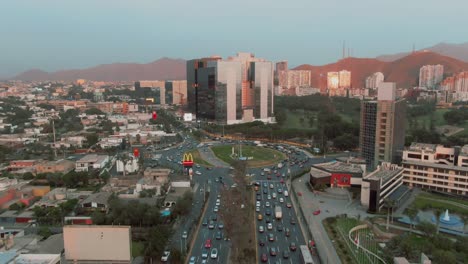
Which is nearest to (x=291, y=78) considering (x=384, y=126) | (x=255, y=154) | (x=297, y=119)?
(x=297, y=119)

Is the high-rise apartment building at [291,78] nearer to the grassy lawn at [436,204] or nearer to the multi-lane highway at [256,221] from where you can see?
the multi-lane highway at [256,221]

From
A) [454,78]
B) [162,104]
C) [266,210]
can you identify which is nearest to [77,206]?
[266,210]

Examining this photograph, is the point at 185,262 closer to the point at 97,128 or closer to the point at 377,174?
the point at 377,174

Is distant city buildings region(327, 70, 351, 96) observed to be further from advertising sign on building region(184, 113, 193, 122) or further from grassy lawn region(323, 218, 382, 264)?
grassy lawn region(323, 218, 382, 264)

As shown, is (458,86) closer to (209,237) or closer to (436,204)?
(436,204)

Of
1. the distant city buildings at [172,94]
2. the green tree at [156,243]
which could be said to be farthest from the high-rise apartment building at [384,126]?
the distant city buildings at [172,94]
